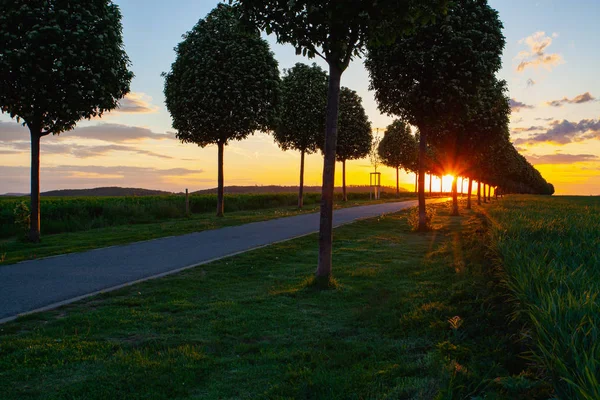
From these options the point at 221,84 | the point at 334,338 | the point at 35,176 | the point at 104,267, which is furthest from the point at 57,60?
the point at 334,338

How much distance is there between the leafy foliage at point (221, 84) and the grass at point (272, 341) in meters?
17.2

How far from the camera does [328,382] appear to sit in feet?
14.3

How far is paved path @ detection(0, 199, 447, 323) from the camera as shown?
788 centimetres

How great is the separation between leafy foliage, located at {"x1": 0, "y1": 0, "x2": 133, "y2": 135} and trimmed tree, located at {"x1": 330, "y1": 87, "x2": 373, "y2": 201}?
30382mm

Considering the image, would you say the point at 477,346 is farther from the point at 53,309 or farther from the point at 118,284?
the point at 118,284

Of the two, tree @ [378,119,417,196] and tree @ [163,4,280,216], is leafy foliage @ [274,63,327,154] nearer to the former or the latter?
tree @ [163,4,280,216]

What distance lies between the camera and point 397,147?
67812 mm

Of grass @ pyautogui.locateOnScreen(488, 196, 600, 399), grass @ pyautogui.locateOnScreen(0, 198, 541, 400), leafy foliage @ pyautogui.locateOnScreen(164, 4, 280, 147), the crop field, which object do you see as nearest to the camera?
grass @ pyautogui.locateOnScreen(488, 196, 600, 399)

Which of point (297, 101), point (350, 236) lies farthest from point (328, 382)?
point (297, 101)

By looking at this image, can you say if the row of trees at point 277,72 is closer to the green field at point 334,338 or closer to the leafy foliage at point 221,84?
the leafy foliage at point 221,84

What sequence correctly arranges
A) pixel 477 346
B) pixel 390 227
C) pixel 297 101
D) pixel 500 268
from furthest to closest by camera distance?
pixel 297 101
pixel 390 227
pixel 500 268
pixel 477 346

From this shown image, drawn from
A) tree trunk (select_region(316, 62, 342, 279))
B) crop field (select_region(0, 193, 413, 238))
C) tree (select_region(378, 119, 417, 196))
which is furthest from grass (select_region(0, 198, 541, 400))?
tree (select_region(378, 119, 417, 196))

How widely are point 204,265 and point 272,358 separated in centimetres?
573

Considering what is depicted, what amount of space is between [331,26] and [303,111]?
1112 inches
